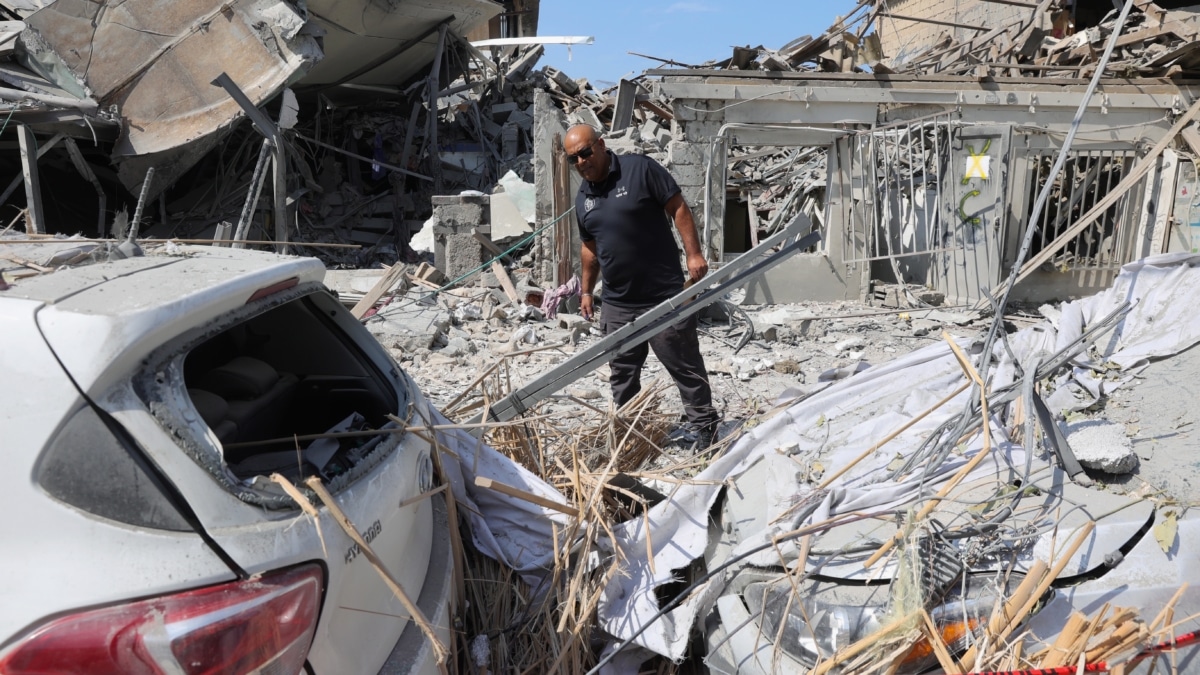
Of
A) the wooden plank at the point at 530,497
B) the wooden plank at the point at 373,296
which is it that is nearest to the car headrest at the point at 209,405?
the wooden plank at the point at 530,497

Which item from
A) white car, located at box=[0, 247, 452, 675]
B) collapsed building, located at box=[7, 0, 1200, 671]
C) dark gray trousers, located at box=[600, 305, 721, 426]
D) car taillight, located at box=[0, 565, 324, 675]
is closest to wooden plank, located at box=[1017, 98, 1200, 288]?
dark gray trousers, located at box=[600, 305, 721, 426]

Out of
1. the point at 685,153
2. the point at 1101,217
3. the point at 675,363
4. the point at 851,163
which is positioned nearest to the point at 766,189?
the point at 851,163

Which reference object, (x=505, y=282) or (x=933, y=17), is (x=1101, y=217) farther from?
(x=933, y=17)

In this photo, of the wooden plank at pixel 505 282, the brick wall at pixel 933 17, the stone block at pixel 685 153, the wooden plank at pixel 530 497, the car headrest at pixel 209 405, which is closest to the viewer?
the car headrest at pixel 209 405

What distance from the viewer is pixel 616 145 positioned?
34.1 feet

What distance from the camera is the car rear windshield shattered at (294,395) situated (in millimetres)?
2014

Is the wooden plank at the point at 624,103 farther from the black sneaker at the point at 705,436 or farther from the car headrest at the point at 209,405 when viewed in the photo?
the car headrest at the point at 209,405

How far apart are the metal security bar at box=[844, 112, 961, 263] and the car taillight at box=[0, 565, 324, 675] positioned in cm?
1012

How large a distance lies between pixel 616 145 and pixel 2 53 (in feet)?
23.9

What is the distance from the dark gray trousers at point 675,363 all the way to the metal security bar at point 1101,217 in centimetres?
828

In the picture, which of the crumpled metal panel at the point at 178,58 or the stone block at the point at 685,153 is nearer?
the crumpled metal panel at the point at 178,58

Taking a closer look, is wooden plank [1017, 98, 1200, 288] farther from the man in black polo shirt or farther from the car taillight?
the car taillight

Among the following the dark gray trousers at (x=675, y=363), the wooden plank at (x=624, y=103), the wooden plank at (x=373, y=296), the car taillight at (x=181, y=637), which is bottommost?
the dark gray trousers at (x=675, y=363)

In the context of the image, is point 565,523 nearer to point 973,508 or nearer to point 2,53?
point 973,508
